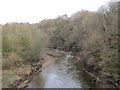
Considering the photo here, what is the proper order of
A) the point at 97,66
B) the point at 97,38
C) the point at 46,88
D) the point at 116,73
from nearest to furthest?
the point at 116,73, the point at 46,88, the point at 97,66, the point at 97,38

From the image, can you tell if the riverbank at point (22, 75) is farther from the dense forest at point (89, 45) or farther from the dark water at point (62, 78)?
the dark water at point (62, 78)

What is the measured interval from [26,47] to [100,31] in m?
11.4

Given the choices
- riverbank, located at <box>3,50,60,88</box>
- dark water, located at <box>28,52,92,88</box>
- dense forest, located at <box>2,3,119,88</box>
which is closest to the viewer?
dense forest, located at <box>2,3,119,88</box>

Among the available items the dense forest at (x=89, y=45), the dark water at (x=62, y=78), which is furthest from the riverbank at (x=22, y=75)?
the dark water at (x=62, y=78)

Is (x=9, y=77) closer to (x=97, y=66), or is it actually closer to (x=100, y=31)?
(x=97, y=66)

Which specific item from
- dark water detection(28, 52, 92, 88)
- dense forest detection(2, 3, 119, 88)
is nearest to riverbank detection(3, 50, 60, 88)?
dense forest detection(2, 3, 119, 88)

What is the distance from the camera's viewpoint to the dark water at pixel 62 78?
1841 cm

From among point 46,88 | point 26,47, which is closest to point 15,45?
point 26,47

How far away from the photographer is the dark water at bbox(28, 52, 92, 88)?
1841 cm

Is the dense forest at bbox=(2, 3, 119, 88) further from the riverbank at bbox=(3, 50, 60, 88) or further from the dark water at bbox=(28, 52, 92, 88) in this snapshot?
the dark water at bbox=(28, 52, 92, 88)

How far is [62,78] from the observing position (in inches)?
812

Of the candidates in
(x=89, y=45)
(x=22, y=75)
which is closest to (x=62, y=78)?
(x=22, y=75)

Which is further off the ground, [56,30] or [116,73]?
[56,30]

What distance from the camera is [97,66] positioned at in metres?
20.2
